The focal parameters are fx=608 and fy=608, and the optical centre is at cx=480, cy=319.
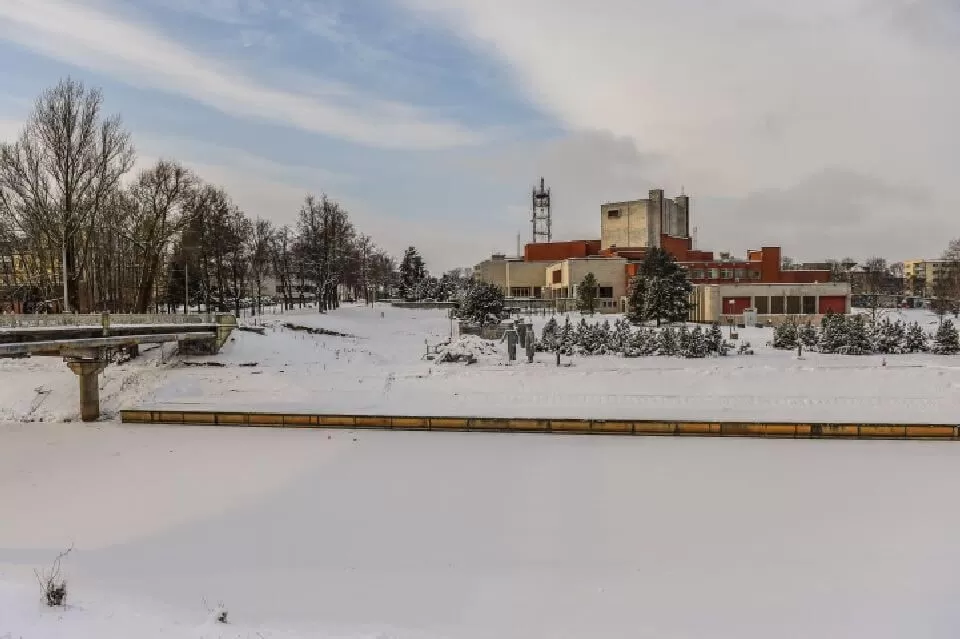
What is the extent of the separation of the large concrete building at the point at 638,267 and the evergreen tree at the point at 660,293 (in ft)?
11.9

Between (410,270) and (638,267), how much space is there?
98.5 ft

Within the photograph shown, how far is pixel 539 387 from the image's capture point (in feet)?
77.3

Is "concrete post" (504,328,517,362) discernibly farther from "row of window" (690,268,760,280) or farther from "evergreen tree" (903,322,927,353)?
"row of window" (690,268,760,280)

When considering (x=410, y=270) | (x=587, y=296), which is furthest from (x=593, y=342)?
(x=410, y=270)

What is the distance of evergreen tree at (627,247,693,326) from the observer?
41.0m

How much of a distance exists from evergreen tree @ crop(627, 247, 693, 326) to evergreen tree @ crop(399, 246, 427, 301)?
1342 inches

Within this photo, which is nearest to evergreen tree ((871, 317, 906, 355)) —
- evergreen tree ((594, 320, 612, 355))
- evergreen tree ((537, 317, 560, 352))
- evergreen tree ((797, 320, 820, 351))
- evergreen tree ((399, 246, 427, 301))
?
evergreen tree ((797, 320, 820, 351))

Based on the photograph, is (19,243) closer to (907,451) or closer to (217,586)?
(217,586)

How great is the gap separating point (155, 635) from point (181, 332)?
73.0 feet

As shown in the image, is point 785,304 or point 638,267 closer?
point 785,304

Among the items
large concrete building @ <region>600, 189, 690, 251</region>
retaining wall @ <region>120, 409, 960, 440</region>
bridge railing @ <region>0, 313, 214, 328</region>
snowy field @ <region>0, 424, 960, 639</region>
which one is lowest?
snowy field @ <region>0, 424, 960, 639</region>

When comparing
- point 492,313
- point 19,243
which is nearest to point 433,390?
point 492,313

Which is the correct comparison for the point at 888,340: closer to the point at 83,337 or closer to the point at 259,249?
the point at 83,337

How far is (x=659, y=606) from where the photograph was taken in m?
8.49
